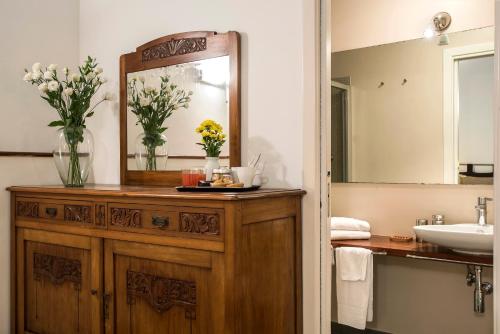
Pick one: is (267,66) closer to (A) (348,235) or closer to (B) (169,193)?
(B) (169,193)

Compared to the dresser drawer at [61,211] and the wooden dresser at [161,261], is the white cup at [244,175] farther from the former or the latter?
the dresser drawer at [61,211]

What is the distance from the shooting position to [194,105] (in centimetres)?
239

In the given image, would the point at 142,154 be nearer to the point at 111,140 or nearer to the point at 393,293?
the point at 111,140

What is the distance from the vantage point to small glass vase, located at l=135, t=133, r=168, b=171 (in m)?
2.51

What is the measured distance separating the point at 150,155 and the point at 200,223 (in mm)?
913

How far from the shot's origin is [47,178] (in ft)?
9.19

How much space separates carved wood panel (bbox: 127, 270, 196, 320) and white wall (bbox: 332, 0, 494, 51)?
82.0 inches

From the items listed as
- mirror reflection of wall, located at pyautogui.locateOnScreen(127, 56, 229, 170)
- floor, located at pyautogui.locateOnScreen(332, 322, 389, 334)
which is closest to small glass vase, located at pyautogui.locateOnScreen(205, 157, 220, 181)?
mirror reflection of wall, located at pyautogui.locateOnScreen(127, 56, 229, 170)

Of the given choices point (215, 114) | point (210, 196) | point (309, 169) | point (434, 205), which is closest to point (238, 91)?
point (215, 114)

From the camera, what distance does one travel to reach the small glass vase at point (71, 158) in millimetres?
2557

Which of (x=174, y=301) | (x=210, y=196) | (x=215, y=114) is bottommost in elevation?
(x=174, y=301)

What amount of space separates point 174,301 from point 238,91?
3.17 feet

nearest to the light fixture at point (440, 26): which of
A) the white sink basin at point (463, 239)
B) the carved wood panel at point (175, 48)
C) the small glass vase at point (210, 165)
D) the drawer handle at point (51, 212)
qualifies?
the white sink basin at point (463, 239)

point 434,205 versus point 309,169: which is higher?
point 309,169
